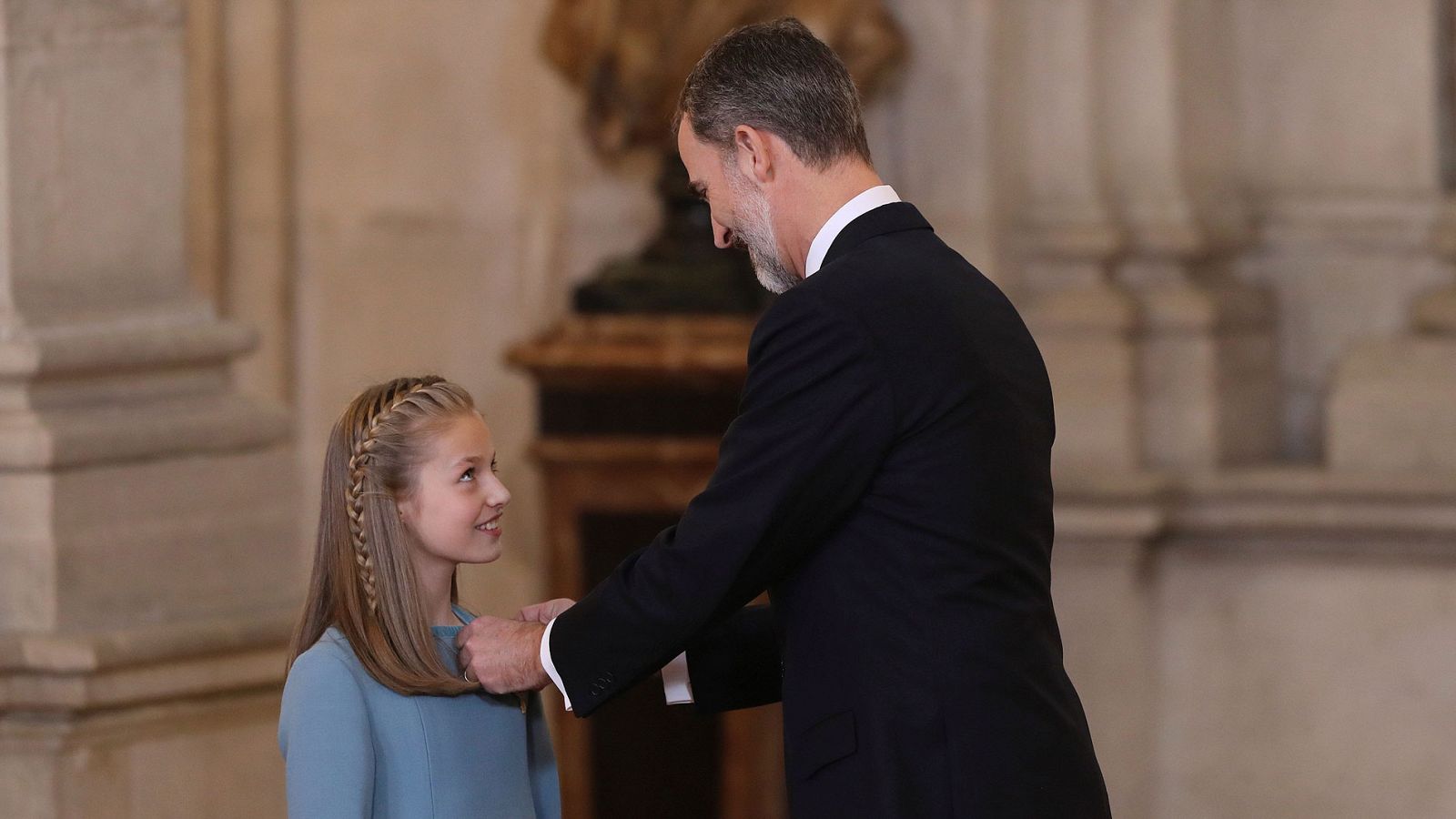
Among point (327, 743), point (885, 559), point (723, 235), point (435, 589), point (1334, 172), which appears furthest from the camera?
point (1334, 172)

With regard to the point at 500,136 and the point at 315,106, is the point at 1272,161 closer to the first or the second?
the point at 500,136

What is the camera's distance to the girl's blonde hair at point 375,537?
9.12ft

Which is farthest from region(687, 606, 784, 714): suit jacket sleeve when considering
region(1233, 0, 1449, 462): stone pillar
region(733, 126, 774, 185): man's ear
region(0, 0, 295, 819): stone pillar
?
region(1233, 0, 1449, 462): stone pillar

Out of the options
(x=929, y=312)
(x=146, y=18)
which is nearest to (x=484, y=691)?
(x=929, y=312)

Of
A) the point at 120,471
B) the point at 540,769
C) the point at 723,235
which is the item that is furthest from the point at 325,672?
the point at 120,471

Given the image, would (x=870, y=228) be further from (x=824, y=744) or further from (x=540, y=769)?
(x=540, y=769)

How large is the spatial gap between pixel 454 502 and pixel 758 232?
1.82ft

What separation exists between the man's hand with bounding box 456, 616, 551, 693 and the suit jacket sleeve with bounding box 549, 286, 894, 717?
4 centimetres

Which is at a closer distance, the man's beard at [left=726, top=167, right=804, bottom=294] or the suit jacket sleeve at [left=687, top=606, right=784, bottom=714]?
the man's beard at [left=726, top=167, right=804, bottom=294]

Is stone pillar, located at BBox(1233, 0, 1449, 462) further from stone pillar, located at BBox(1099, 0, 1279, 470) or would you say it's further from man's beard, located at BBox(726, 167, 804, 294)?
man's beard, located at BBox(726, 167, 804, 294)

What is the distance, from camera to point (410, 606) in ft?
9.14

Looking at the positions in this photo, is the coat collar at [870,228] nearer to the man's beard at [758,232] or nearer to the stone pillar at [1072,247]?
the man's beard at [758,232]

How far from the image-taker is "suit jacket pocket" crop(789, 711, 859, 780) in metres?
2.75

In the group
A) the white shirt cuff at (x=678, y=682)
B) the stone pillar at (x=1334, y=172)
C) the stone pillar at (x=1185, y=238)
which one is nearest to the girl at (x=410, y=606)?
the white shirt cuff at (x=678, y=682)
